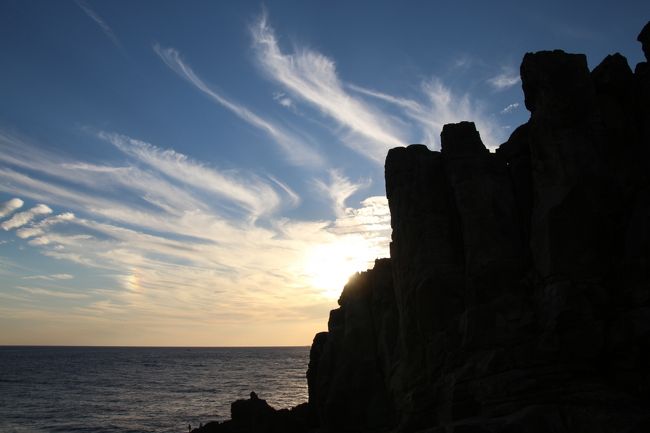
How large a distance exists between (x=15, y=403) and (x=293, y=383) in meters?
63.8

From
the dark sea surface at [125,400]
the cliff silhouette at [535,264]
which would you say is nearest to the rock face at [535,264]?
the cliff silhouette at [535,264]

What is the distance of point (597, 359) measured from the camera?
23234 mm

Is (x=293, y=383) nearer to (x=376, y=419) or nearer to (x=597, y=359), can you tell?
(x=376, y=419)

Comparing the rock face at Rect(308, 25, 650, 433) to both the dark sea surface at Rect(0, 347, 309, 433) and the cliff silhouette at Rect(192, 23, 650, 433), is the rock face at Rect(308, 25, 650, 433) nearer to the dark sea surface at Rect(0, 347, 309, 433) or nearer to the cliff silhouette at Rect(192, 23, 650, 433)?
the cliff silhouette at Rect(192, 23, 650, 433)

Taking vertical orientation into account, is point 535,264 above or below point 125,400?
above

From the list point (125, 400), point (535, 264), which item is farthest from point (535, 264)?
point (125, 400)

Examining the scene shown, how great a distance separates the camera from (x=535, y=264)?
Answer: 26922mm

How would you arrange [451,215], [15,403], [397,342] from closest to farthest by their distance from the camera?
1. [451,215]
2. [397,342]
3. [15,403]

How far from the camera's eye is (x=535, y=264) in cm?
2692

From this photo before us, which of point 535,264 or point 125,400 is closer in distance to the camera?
point 535,264

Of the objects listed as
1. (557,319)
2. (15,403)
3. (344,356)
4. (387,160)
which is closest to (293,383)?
(15,403)

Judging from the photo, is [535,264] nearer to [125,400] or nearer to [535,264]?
[535,264]

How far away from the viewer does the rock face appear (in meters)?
22.6

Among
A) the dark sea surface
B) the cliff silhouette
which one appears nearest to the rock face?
the cliff silhouette
